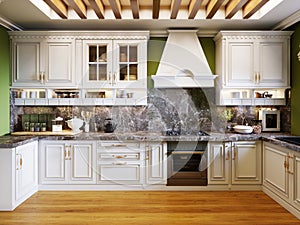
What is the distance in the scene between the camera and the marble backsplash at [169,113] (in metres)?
5.16

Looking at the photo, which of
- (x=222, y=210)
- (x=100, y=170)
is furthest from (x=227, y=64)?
(x=100, y=170)

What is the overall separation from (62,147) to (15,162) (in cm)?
84

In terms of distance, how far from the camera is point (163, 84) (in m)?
4.84

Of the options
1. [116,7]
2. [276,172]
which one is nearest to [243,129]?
[276,172]

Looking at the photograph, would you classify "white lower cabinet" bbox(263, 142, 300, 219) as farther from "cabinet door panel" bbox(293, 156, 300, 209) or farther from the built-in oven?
the built-in oven

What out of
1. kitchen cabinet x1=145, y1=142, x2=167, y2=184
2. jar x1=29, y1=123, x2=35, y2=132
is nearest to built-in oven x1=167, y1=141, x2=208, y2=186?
kitchen cabinet x1=145, y1=142, x2=167, y2=184

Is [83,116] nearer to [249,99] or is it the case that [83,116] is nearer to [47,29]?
[47,29]

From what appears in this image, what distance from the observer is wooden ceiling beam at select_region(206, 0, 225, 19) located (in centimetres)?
377

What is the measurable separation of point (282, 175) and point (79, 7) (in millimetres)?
3306

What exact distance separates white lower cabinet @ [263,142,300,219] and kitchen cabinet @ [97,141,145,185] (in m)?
1.75

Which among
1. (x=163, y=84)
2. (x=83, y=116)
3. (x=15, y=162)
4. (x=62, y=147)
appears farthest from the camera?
(x=83, y=116)

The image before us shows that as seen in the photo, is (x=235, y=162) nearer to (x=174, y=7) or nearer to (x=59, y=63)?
(x=174, y=7)

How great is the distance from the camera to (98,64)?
480 centimetres

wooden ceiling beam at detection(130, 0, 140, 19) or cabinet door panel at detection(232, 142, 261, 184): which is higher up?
wooden ceiling beam at detection(130, 0, 140, 19)
